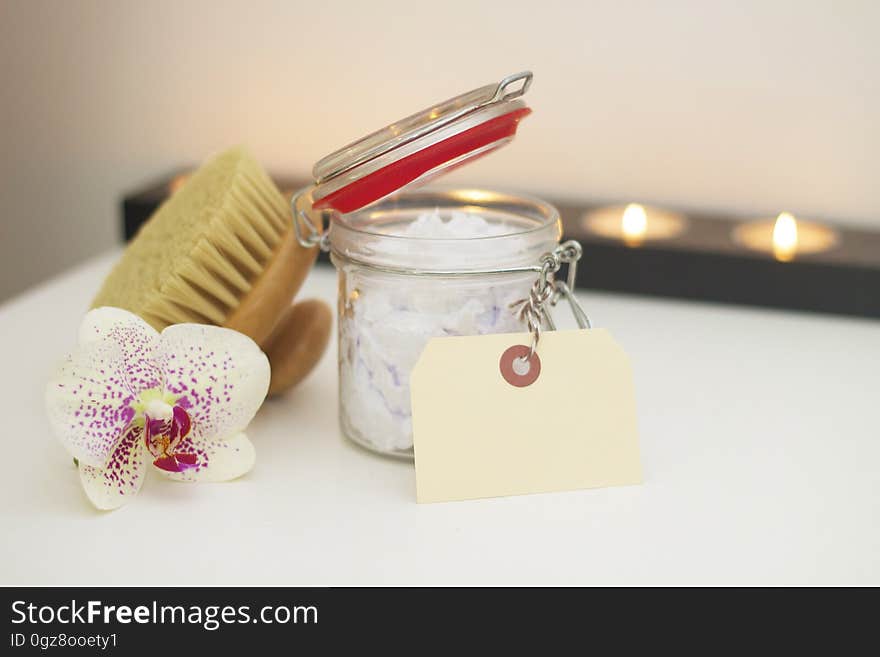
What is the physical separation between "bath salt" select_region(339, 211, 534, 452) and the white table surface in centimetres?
4

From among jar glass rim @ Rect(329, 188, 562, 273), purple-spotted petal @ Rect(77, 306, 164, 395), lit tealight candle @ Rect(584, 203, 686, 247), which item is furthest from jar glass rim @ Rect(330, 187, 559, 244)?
lit tealight candle @ Rect(584, 203, 686, 247)

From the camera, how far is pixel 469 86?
1.00m

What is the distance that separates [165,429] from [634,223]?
0.56m

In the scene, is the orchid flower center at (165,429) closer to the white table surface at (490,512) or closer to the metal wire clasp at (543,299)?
the white table surface at (490,512)

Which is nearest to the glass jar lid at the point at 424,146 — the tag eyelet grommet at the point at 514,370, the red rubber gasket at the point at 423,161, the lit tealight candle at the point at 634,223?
the red rubber gasket at the point at 423,161

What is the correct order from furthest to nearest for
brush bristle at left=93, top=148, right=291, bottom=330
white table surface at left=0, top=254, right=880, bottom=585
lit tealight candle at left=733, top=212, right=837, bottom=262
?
lit tealight candle at left=733, top=212, right=837, bottom=262
brush bristle at left=93, top=148, right=291, bottom=330
white table surface at left=0, top=254, right=880, bottom=585

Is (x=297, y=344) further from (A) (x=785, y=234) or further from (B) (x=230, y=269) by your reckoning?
(A) (x=785, y=234)

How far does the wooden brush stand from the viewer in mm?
576

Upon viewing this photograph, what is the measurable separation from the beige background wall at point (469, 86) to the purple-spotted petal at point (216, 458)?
56 centimetres

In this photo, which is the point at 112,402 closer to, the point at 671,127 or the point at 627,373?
the point at 627,373

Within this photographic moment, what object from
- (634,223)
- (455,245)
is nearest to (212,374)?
(455,245)

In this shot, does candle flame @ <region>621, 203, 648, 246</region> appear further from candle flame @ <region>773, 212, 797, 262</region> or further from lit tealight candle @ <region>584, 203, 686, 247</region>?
candle flame @ <region>773, 212, 797, 262</region>
